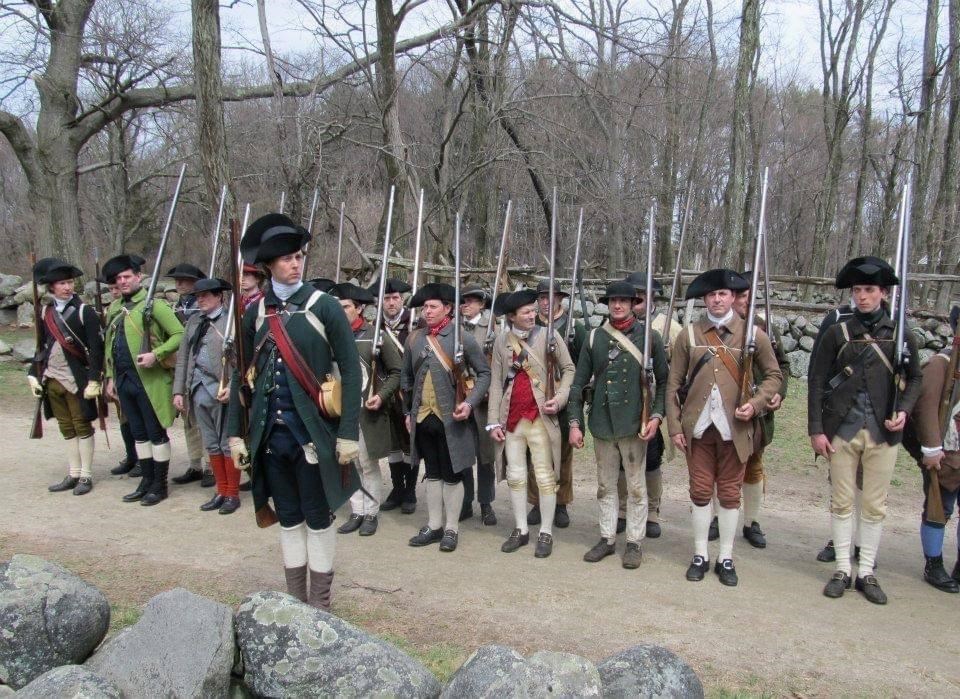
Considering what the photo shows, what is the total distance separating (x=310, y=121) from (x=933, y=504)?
9.95 m

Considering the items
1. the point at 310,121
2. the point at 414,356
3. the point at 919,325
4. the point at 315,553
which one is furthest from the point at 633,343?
the point at 919,325

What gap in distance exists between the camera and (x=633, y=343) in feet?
18.6

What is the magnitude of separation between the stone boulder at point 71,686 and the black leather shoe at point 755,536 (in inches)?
193

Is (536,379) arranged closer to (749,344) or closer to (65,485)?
(749,344)

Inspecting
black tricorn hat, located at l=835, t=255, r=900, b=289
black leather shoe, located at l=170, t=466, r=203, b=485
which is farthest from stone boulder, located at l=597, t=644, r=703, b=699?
black leather shoe, located at l=170, t=466, r=203, b=485

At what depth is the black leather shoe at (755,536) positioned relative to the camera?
616 centimetres

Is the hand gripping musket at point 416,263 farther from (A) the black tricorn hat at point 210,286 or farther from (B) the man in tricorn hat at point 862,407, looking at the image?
(B) the man in tricorn hat at point 862,407

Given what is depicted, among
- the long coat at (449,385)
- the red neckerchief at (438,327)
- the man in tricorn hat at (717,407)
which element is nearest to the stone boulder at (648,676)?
the man in tricorn hat at (717,407)

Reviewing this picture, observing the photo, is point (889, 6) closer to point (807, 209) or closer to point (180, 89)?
point (807, 209)

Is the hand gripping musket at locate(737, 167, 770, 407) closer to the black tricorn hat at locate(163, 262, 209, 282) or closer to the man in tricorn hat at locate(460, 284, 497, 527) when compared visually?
the man in tricorn hat at locate(460, 284, 497, 527)

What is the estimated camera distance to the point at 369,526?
638cm

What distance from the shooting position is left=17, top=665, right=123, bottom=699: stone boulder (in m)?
3.20

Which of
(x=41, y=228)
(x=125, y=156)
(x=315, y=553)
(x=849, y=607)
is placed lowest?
(x=849, y=607)

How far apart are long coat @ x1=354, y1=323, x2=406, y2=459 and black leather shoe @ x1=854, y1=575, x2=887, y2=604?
3.92m
